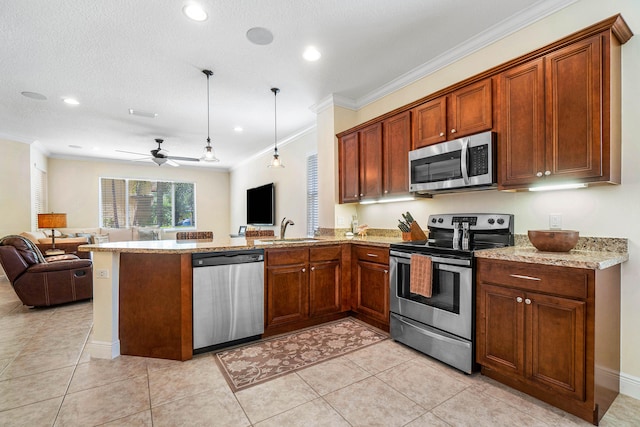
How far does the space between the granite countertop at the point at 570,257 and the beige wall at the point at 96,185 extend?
8.57 metres

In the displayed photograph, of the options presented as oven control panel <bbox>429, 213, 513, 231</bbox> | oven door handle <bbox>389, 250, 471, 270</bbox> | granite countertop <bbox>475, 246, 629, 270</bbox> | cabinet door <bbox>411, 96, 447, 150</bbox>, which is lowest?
oven door handle <bbox>389, 250, 471, 270</bbox>

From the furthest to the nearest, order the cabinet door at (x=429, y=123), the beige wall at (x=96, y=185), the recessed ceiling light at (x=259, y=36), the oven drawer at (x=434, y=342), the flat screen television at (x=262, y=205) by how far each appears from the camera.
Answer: the beige wall at (x=96, y=185) < the flat screen television at (x=262, y=205) < the cabinet door at (x=429, y=123) < the recessed ceiling light at (x=259, y=36) < the oven drawer at (x=434, y=342)

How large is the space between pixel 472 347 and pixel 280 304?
5.64 ft

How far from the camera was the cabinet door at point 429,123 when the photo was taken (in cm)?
278

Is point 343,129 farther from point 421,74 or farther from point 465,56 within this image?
point 465,56

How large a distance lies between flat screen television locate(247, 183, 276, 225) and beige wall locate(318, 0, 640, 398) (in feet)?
14.7

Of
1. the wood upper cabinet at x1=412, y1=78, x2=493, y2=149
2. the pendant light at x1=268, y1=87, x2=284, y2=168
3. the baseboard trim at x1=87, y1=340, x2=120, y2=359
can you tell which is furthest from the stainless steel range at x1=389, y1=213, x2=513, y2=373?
the baseboard trim at x1=87, y1=340, x2=120, y2=359

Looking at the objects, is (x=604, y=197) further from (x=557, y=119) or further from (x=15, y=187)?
(x=15, y=187)

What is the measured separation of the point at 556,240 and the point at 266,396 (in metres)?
2.24

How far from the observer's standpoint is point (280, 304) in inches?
116

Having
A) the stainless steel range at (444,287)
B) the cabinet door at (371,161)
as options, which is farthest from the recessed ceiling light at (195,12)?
the stainless steel range at (444,287)

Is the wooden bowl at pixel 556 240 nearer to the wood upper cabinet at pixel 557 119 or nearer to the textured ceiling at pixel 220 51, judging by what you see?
the wood upper cabinet at pixel 557 119

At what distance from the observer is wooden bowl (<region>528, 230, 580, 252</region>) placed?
1.98 metres

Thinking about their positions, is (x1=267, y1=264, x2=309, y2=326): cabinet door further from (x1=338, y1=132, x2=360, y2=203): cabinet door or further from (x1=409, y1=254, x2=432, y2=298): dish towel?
(x1=338, y1=132, x2=360, y2=203): cabinet door
